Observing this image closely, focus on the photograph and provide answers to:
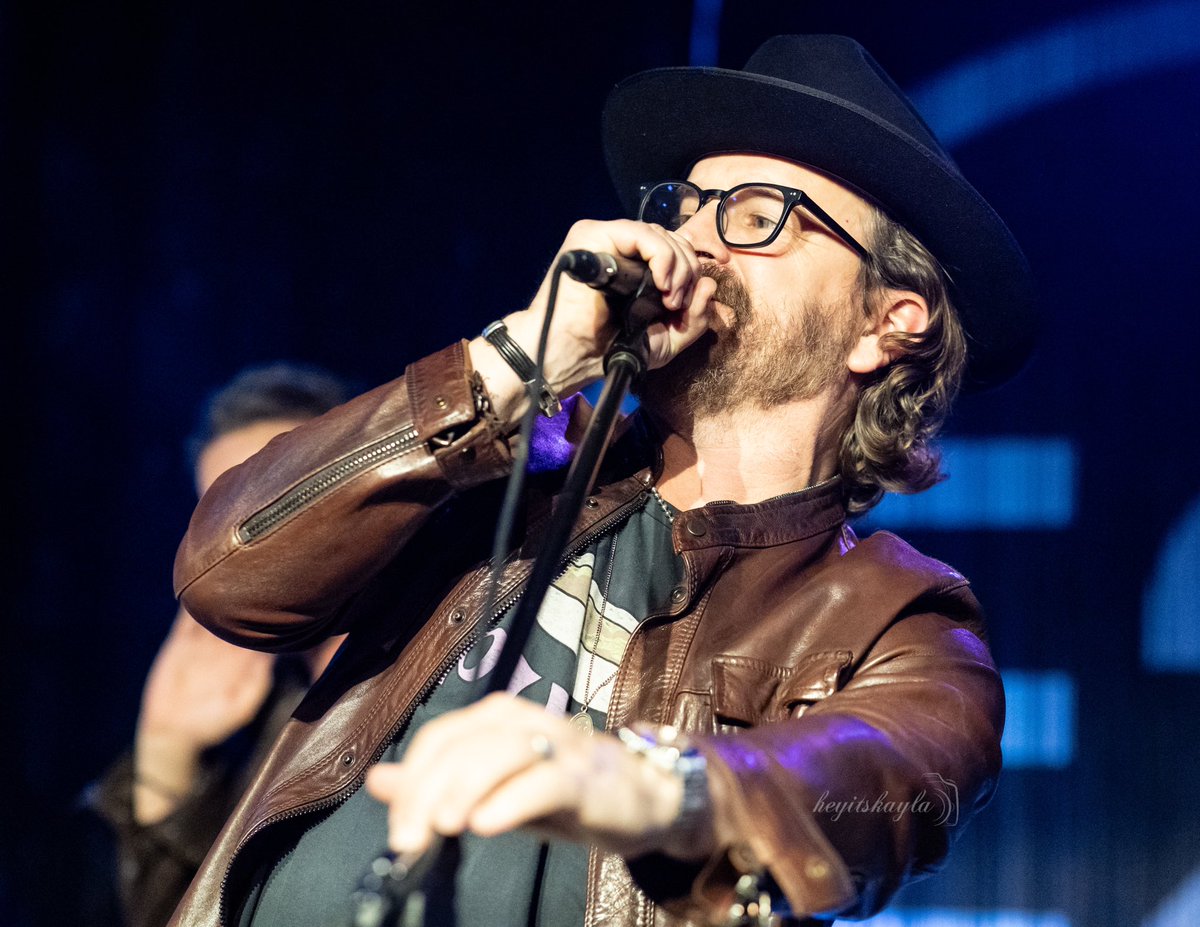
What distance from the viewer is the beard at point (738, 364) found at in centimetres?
195

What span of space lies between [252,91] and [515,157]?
0.81 m

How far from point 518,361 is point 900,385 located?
0.94m

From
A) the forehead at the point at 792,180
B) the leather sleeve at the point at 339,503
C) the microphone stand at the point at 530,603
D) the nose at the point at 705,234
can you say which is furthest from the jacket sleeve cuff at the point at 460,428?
the forehead at the point at 792,180

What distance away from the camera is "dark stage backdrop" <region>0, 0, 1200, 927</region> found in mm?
3148

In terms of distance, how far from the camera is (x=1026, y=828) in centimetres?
321

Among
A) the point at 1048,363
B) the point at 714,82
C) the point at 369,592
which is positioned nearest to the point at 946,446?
the point at 1048,363

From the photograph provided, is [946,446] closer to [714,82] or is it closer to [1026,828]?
[1026,828]

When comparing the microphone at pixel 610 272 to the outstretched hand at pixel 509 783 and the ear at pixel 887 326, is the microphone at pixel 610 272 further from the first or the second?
the ear at pixel 887 326

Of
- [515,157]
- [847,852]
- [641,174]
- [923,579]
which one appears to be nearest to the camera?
[847,852]

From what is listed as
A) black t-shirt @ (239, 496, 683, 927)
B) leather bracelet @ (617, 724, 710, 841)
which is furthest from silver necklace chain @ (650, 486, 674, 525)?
leather bracelet @ (617, 724, 710, 841)

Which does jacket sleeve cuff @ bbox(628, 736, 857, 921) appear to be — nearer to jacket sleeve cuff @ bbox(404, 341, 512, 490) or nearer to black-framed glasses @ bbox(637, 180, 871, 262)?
jacket sleeve cuff @ bbox(404, 341, 512, 490)

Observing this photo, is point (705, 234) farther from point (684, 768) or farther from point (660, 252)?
point (684, 768)

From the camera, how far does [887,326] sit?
2240 millimetres

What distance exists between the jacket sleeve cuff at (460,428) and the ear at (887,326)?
2.74ft
